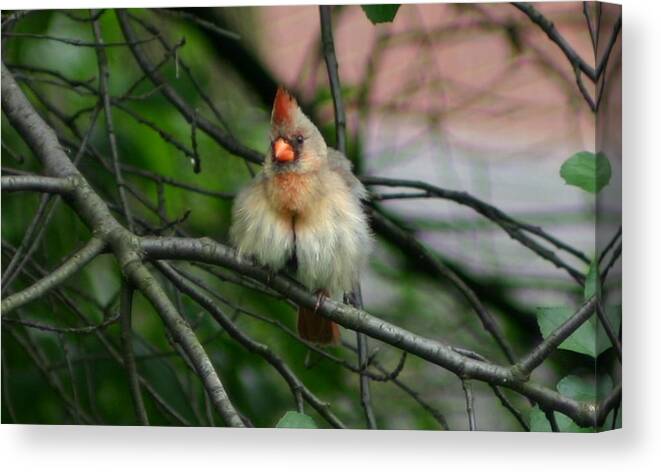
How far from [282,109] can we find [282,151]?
115 millimetres

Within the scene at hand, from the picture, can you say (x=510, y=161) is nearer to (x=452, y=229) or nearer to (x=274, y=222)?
(x=452, y=229)

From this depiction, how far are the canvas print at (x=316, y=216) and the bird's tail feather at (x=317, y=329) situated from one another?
1 cm

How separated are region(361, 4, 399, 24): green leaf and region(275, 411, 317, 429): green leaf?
41.7 inches

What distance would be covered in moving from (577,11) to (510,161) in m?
0.41

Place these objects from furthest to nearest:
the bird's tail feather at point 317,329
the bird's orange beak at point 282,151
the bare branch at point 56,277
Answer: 1. the bird's tail feather at point 317,329
2. the bird's orange beak at point 282,151
3. the bare branch at point 56,277

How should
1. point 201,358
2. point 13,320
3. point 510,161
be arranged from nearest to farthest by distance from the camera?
1. point 201,358
2. point 510,161
3. point 13,320

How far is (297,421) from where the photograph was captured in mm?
3482

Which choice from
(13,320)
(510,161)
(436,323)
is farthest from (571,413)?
Result: (13,320)

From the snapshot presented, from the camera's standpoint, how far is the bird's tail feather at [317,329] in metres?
3.56

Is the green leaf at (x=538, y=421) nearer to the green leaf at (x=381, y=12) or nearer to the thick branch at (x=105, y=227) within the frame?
the thick branch at (x=105, y=227)

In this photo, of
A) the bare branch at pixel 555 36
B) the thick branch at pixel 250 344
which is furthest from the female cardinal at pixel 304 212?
the bare branch at pixel 555 36

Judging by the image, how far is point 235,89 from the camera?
11.9 feet

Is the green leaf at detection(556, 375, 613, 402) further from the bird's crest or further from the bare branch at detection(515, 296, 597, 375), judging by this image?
the bird's crest

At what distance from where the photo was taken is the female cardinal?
339 centimetres
